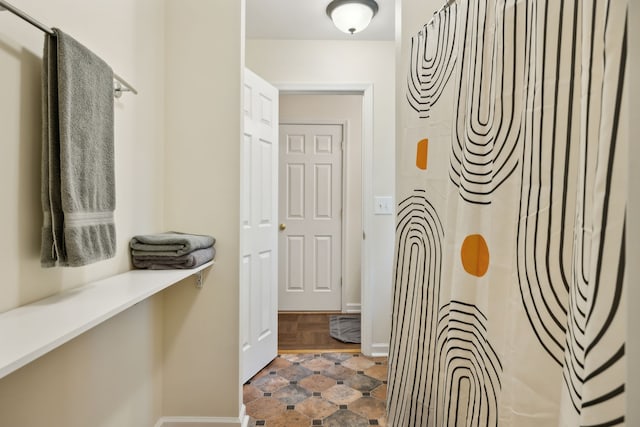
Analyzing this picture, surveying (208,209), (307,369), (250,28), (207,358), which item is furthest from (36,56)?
(307,369)

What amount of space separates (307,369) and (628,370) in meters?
2.17

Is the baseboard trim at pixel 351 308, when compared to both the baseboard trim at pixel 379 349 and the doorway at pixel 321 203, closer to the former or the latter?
the doorway at pixel 321 203

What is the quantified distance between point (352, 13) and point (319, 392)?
7.43 feet

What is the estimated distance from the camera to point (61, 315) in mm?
778

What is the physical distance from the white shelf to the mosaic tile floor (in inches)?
44.8

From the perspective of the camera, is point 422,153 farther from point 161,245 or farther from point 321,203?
point 321,203

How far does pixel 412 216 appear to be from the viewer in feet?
4.21

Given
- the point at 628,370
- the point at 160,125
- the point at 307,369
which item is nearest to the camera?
the point at 628,370

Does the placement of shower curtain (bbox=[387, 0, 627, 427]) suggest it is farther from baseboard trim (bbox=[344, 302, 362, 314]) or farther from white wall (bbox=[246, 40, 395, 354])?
baseboard trim (bbox=[344, 302, 362, 314])

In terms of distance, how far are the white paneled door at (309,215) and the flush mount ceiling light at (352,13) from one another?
5.16 feet

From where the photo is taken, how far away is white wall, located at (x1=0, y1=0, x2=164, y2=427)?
81cm

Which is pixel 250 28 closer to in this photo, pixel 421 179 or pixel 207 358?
pixel 421 179

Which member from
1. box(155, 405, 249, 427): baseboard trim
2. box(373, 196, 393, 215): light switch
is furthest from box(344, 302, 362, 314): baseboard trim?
box(155, 405, 249, 427): baseboard trim

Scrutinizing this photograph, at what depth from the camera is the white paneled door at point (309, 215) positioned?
3721 mm
